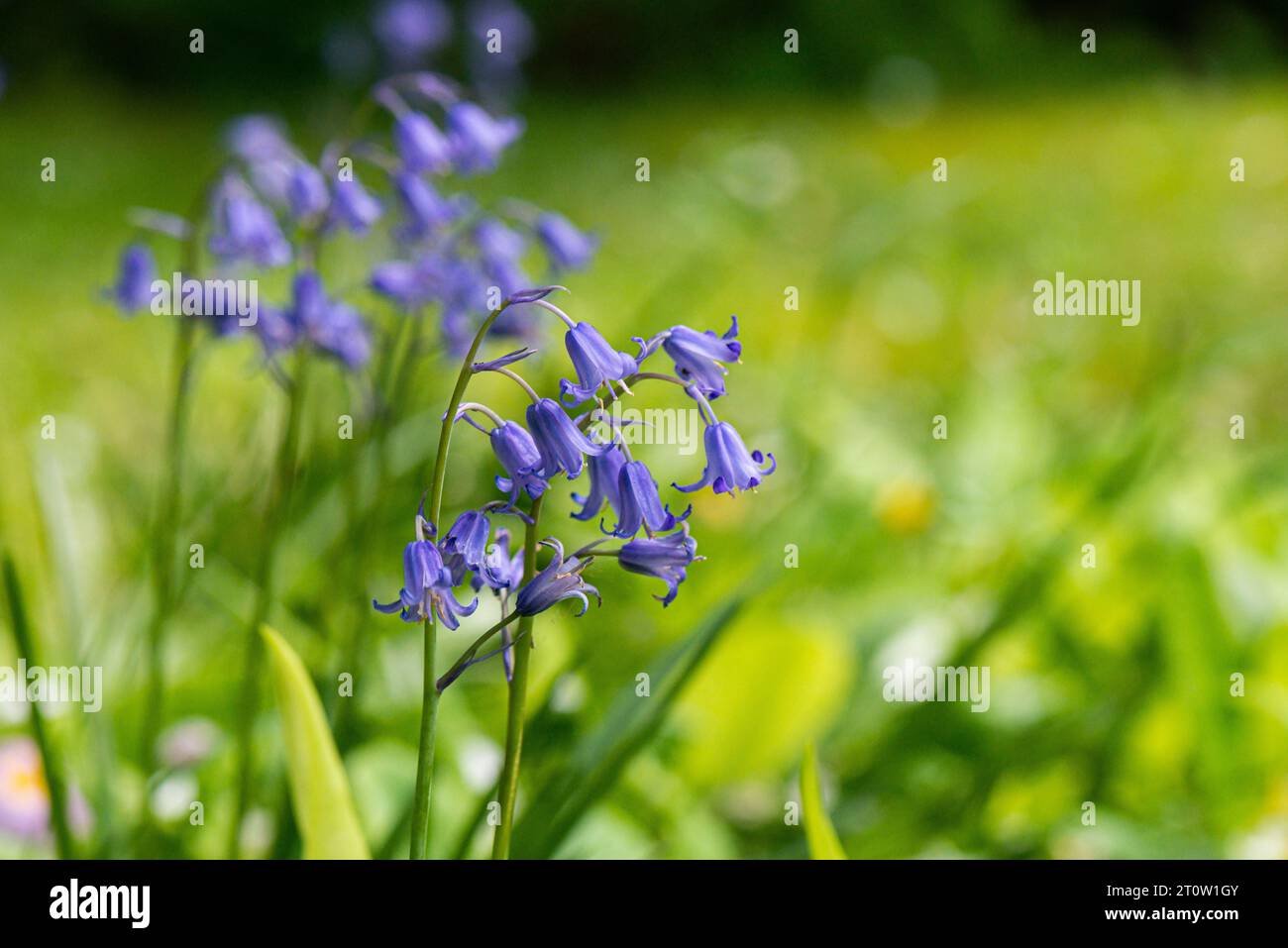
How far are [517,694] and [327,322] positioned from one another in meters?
0.81

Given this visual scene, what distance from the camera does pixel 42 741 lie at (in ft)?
5.00

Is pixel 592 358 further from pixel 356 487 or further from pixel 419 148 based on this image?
pixel 356 487

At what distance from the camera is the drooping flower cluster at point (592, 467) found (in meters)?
1.10

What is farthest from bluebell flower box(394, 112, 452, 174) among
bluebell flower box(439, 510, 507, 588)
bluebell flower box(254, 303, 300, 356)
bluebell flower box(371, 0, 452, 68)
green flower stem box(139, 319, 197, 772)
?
bluebell flower box(371, 0, 452, 68)

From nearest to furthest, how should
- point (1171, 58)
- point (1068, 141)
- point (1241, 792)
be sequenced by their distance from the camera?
point (1241, 792) < point (1068, 141) < point (1171, 58)

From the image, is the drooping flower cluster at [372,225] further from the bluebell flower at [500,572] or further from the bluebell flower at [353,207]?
the bluebell flower at [500,572]

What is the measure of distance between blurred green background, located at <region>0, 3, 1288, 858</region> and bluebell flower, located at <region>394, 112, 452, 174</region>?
355 mm

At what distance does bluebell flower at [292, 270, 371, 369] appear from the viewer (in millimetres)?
1785

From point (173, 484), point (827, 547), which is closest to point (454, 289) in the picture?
point (173, 484)

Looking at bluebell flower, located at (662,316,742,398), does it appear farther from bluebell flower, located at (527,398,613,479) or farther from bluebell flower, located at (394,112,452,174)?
bluebell flower, located at (394,112,452,174)

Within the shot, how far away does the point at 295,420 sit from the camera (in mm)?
1753

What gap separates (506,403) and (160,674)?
2.34 m

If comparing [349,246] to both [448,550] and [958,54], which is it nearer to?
[448,550]

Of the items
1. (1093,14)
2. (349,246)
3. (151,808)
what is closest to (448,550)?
(151,808)
